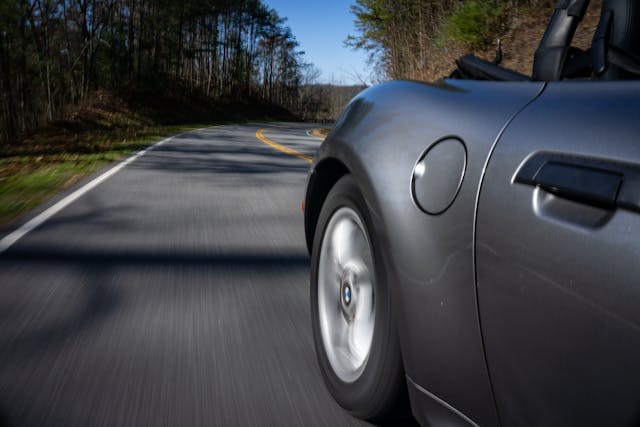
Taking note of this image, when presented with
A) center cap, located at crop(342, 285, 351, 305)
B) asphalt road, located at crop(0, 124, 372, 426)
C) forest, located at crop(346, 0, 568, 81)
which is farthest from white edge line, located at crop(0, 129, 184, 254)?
forest, located at crop(346, 0, 568, 81)

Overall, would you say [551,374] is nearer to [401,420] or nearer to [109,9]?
[401,420]

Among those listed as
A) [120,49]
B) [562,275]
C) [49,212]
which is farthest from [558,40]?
[120,49]

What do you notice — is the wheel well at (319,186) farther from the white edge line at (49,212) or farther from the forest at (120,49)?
the forest at (120,49)

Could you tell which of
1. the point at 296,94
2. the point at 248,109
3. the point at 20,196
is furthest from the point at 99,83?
the point at 296,94

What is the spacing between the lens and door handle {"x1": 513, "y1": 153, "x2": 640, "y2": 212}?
1099 mm

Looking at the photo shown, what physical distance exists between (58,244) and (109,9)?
3948 cm

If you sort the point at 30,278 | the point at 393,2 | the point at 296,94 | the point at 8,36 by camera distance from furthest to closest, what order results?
the point at 296,94, the point at 8,36, the point at 393,2, the point at 30,278

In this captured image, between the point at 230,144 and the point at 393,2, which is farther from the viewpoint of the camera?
the point at 393,2

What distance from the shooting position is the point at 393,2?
821 inches

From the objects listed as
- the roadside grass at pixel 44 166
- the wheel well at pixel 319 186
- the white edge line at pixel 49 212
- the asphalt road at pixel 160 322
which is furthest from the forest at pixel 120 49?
the wheel well at pixel 319 186

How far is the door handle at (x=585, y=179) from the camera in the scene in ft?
3.60

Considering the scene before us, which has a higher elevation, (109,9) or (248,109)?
(109,9)

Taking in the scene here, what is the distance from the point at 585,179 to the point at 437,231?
0.46 m

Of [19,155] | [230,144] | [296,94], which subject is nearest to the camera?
[19,155]
